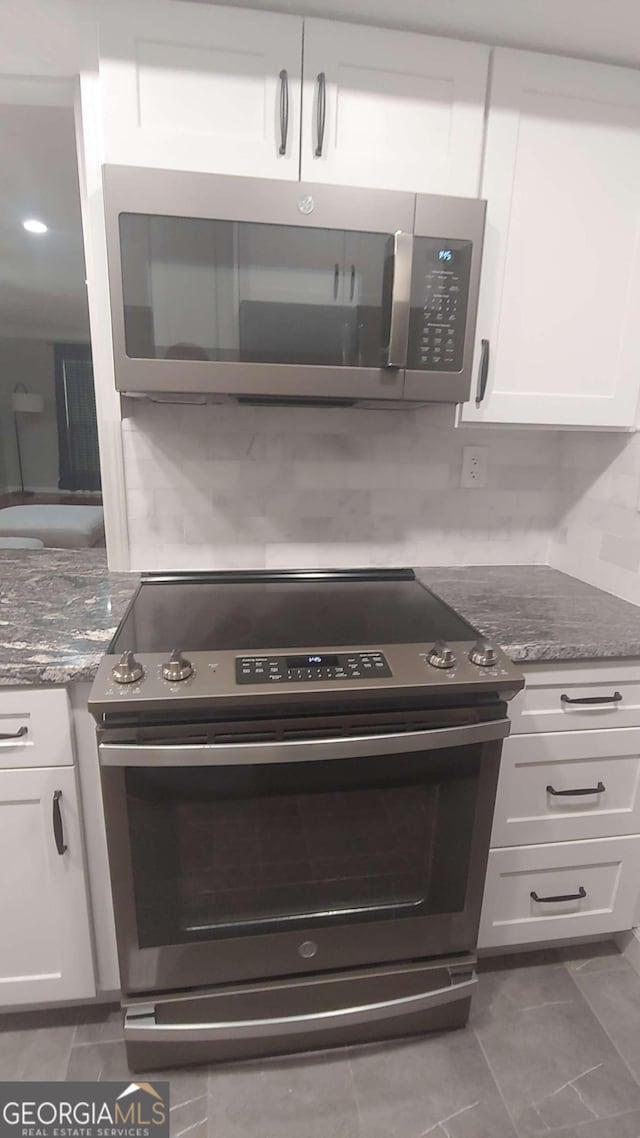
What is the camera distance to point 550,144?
1.24 meters

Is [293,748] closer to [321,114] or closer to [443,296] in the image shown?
[443,296]

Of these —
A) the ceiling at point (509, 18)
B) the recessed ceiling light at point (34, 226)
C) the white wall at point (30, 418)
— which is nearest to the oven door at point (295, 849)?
the ceiling at point (509, 18)

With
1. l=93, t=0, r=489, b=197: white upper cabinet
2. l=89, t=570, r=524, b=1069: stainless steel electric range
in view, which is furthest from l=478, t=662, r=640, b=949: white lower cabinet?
l=93, t=0, r=489, b=197: white upper cabinet

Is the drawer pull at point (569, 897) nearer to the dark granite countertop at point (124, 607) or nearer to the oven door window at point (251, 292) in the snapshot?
the dark granite countertop at point (124, 607)

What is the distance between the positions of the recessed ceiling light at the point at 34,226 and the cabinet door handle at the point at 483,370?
2.56m

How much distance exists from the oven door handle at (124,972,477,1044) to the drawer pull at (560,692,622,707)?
0.64m

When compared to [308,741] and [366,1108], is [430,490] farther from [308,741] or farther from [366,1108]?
[366,1108]

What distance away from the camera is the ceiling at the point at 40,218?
164 cm

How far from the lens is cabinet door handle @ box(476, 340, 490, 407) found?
1300mm

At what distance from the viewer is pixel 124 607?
1.31 meters

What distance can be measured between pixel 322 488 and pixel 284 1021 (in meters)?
Result: 1.27

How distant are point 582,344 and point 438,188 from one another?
19.6 inches

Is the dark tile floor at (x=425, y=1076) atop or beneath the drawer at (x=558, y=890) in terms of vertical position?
beneath

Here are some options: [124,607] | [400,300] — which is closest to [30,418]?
[124,607]
